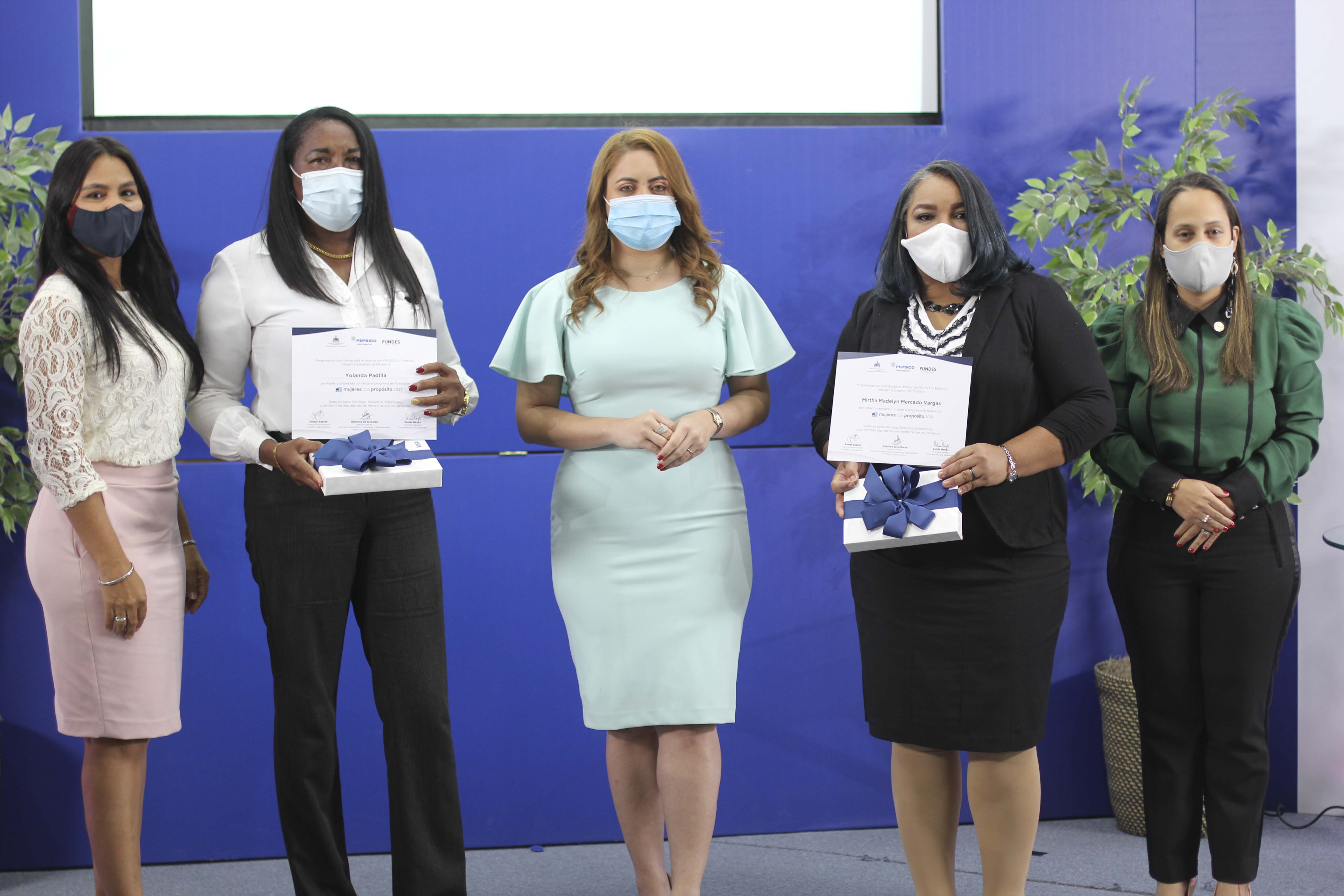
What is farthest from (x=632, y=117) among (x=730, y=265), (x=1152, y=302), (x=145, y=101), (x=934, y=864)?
(x=934, y=864)

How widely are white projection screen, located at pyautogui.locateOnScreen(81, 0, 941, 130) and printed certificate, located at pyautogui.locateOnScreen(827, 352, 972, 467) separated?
5.09 feet

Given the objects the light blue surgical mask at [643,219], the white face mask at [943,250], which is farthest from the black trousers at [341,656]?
→ the white face mask at [943,250]

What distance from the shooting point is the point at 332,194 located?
2252 millimetres

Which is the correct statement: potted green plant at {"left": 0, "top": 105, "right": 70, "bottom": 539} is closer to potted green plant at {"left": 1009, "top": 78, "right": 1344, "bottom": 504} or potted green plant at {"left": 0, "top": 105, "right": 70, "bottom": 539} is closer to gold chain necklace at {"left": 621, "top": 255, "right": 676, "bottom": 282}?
gold chain necklace at {"left": 621, "top": 255, "right": 676, "bottom": 282}

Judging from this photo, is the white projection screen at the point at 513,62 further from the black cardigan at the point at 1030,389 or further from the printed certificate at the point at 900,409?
the printed certificate at the point at 900,409

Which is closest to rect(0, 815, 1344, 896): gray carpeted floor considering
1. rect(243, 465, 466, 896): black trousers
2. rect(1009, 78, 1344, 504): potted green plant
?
rect(243, 465, 466, 896): black trousers

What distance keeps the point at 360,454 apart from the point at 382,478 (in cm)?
6

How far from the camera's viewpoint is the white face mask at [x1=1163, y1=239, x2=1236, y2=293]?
2387 mm

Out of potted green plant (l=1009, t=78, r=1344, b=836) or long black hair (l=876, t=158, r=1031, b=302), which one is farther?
potted green plant (l=1009, t=78, r=1344, b=836)

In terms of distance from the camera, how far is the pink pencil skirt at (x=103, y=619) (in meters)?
2.20

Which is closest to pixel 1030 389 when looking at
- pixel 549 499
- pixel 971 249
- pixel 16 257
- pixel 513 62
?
pixel 971 249

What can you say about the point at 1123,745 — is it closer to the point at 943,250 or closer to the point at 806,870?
the point at 806,870

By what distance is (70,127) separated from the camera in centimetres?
319

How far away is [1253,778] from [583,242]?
186 cm
